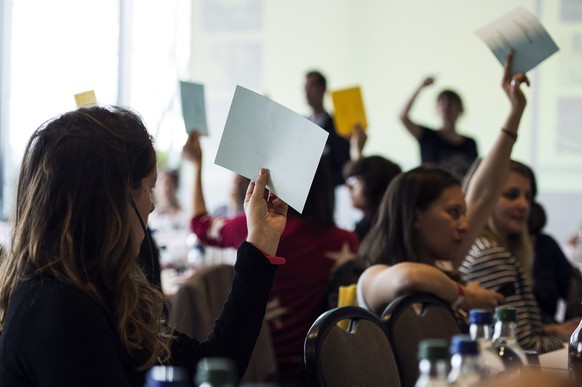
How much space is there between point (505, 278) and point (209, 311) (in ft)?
3.34

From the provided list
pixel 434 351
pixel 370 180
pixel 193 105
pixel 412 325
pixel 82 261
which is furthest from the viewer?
pixel 370 180

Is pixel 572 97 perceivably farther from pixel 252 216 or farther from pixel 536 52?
pixel 252 216

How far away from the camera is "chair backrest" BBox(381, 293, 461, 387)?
91.5 inches

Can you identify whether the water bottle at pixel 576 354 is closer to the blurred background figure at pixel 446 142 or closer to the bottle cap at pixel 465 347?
the bottle cap at pixel 465 347

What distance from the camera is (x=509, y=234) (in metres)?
3.69

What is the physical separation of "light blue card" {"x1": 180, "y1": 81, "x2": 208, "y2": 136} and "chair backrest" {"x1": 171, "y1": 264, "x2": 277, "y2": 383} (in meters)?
0.51

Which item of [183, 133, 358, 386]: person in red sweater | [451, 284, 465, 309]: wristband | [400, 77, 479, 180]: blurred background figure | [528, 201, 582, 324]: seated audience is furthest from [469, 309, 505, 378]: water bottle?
[400, 77, 479, 180]: blurred background figure

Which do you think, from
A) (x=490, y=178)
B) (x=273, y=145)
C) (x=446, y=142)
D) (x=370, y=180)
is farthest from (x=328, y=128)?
(x=273, y=145)

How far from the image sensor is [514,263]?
3160 millimetres

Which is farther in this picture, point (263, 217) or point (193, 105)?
point (193, 105)

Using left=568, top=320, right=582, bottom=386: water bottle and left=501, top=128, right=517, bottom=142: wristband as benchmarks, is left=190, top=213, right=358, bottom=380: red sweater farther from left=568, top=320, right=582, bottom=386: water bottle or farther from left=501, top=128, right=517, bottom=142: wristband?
left=568, top=320, right=582, bottom=386: water bottle

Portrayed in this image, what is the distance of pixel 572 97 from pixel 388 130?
1.63m

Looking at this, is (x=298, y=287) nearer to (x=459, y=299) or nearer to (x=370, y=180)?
(x=370, y=180)

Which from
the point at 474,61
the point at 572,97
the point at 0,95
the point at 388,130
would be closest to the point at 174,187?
the point at 0,95
